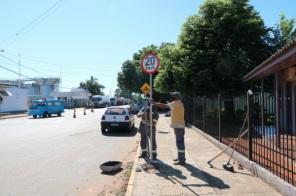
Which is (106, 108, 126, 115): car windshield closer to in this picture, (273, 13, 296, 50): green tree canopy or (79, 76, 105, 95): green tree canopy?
(273, 13, 296, 50): green tree canopy

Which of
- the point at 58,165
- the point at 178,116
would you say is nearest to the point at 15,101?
the point at 58,165

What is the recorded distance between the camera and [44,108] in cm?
4766

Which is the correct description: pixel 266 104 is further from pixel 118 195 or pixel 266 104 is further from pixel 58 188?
pixel 58 188

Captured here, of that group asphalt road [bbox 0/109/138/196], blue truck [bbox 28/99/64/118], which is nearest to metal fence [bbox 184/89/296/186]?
asphalt road [bbox 0/109/138/196]

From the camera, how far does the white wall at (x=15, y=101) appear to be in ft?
209

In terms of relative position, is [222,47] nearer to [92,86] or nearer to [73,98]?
[73,98]

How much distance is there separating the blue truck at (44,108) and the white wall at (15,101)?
15.7 meters

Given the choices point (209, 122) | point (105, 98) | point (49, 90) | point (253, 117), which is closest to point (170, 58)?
point (209, 122)

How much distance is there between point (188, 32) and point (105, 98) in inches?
2929

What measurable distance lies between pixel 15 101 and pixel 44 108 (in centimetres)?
2198

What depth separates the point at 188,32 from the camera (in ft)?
83.0

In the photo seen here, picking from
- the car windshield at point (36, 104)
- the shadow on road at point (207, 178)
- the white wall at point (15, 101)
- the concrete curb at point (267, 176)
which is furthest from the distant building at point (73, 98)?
the concrete curb at point (267, 176)

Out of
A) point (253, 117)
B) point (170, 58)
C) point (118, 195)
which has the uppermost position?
point (170, 58)

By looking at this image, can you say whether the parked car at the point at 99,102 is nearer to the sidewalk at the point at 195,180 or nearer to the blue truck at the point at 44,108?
the blue truck at the point at 44,108
